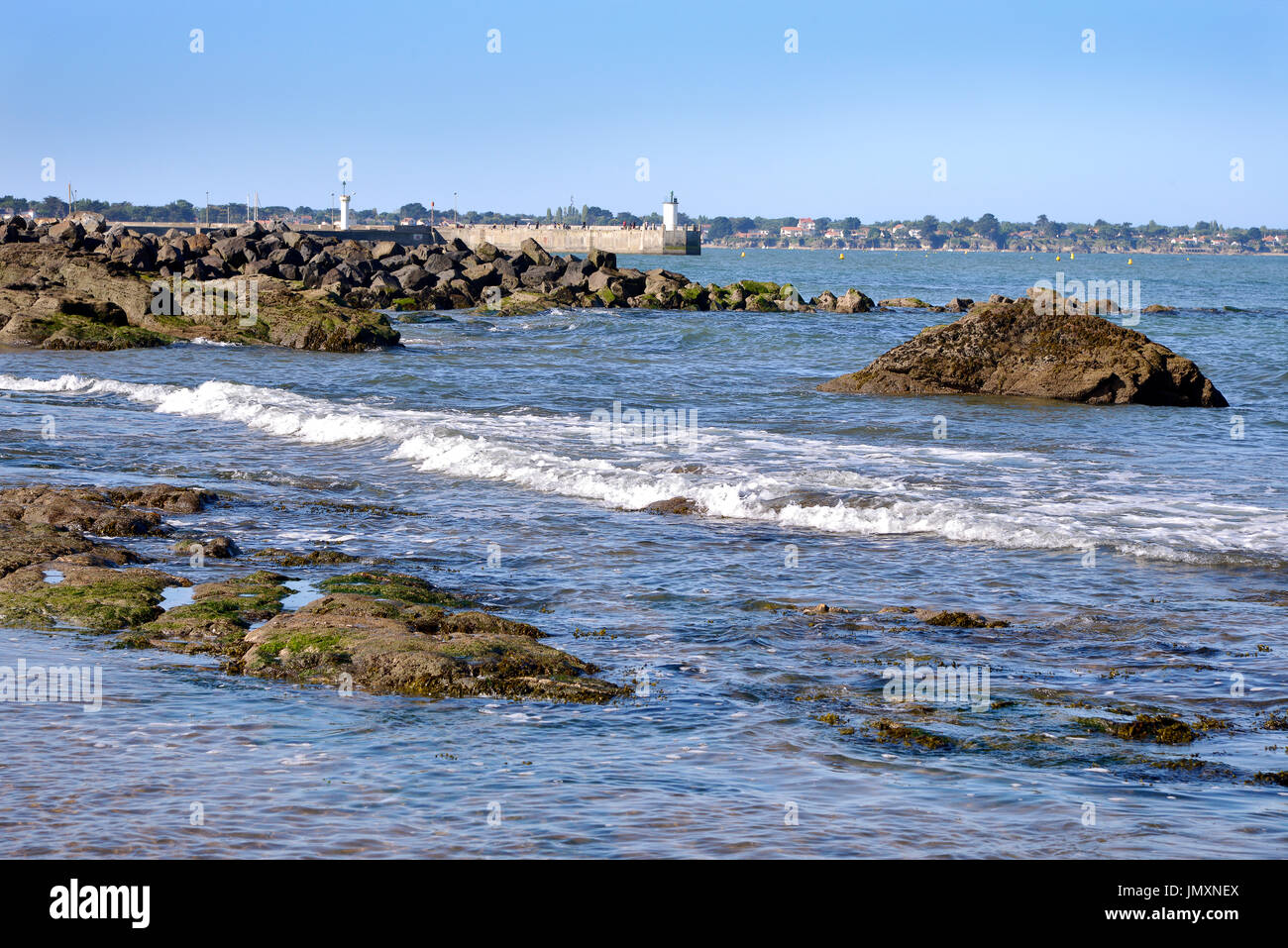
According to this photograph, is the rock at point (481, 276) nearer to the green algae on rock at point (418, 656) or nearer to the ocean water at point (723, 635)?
the ocean water at point (723, 635)

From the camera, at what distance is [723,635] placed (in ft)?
26.9

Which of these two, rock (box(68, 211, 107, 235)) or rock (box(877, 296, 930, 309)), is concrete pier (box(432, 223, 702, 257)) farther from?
rock (box(877, 296, 930, 309))

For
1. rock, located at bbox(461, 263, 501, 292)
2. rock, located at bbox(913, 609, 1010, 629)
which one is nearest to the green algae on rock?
rock, located at bbox(913, 609, 1010, 629)

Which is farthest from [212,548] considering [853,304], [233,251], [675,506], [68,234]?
[853,304]

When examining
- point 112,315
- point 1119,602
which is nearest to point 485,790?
point 1119,602

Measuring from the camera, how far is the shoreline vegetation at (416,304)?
75.6 feet

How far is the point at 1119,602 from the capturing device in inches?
364

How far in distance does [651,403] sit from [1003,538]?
12.6 m

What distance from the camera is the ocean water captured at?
16.1 ft

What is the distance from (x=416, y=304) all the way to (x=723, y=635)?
4627 cm

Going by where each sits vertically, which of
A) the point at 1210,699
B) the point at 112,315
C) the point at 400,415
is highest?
the point at 112,315

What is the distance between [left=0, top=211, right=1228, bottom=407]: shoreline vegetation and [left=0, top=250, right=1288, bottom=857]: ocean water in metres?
1.24

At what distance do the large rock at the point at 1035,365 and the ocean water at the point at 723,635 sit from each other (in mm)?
816
